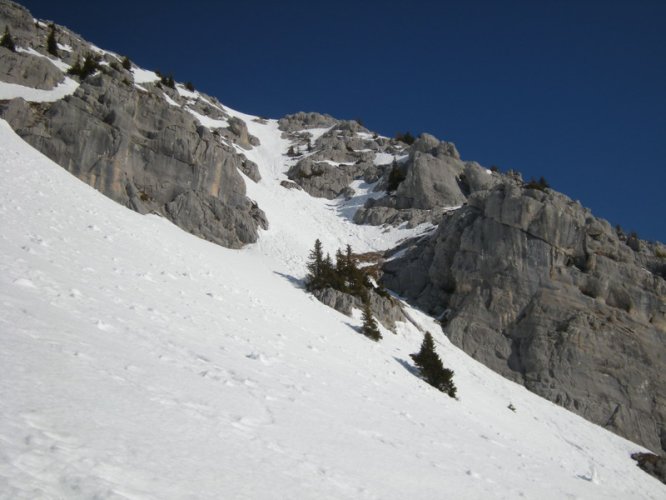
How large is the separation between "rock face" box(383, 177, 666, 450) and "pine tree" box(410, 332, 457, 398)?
13.4 meters

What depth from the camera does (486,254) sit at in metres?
37.8

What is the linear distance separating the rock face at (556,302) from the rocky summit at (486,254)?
0.30ft

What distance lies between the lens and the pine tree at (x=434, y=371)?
20484 millimetres

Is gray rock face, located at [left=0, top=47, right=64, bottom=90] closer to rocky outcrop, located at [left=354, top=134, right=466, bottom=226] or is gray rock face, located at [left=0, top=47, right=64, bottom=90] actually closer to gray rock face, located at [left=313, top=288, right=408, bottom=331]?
gray rock face, located at [left=313, top=288, right=408, bottom=331]

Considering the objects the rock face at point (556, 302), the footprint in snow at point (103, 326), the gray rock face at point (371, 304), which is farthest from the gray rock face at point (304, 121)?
the footprint in snow at point (103, 326)

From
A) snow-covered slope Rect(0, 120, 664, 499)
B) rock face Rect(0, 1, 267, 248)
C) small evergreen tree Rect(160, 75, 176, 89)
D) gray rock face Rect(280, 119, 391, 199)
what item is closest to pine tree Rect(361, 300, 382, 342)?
snow-covered slope Rect(0, 120, 664, 499)

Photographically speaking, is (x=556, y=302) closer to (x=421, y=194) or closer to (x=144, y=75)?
(x=421, y=194)

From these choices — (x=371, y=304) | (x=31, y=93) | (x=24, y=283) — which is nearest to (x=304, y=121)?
(x=31, y=93)

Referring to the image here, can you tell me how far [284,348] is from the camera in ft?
46.1

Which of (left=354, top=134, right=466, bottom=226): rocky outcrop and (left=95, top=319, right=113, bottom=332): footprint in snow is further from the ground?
(left=354, top=134, right=466, bottom=226): rocky outcrop

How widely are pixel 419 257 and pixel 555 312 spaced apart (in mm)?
13158

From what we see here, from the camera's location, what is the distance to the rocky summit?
30.9m

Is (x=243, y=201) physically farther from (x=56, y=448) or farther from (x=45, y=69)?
(x=56, y=448)

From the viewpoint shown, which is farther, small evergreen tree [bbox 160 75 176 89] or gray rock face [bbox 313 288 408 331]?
small evergreen tree [bbox 160 75 176 89]
